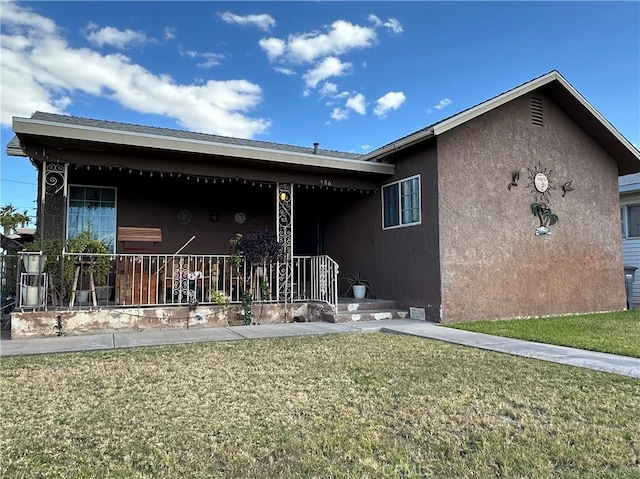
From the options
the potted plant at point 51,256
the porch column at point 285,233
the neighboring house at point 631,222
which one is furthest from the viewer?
the neighboring house at point 631,222

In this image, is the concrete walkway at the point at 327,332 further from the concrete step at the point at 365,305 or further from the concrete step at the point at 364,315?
the concrete step at the point at 365,305

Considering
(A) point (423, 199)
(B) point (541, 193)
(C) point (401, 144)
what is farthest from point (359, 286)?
(B) point (541, 193)

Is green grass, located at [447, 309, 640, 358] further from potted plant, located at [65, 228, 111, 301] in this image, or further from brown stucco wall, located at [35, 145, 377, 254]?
potted plant, located at [65, 228, 111, 301]

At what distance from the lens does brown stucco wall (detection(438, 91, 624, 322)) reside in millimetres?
8055

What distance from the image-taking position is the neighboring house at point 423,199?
297 inches

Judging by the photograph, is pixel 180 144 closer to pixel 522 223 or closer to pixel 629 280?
pixel 522 223

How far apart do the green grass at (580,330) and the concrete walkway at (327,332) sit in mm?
301

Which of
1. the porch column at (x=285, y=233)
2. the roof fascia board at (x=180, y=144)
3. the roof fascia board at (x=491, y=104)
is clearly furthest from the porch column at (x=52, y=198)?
the roof fascia board at (x=491, y=104)

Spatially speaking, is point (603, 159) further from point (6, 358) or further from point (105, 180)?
point (6, 358)

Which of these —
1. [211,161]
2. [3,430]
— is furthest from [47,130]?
[3,430]

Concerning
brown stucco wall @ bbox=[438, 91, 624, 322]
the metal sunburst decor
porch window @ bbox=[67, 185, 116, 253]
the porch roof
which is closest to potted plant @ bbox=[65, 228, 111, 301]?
porch window @ bbox=[67, 185, 116, 253]

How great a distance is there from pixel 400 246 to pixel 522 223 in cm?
249

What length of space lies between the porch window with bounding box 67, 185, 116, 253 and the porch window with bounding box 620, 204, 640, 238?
13.0 m

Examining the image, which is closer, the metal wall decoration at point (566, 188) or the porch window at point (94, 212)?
the porch window at point (94, 212)
